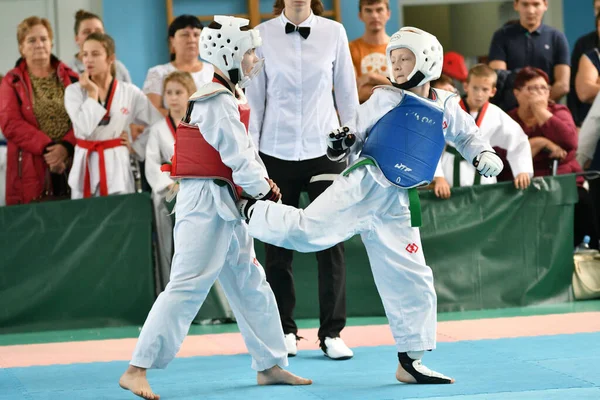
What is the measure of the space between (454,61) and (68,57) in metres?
4.29

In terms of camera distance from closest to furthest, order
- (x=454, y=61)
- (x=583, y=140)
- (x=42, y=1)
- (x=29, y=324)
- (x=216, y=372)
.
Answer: (x=216, y=372)
(x=29, y=324)
(x=583, y=140)
(x=454, y=61)
(x=42, y=1)

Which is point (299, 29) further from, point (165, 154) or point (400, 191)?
point (165, 154)

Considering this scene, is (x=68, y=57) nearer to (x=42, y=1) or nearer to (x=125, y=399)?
(x=42, y=1)

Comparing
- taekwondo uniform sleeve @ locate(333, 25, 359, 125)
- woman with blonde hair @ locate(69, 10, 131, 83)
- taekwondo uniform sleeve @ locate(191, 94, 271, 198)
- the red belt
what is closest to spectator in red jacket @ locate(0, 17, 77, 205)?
the red belt

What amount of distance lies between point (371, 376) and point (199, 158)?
1328 millimetres

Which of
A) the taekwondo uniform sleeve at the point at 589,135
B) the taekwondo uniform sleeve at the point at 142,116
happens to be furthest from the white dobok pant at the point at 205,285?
the taekwondo uniform sleeve at the point at 589,135

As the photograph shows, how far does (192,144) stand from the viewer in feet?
13.7

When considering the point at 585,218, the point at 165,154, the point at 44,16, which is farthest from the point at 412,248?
the point at 44,16

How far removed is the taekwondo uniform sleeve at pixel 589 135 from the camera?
747 centimetres

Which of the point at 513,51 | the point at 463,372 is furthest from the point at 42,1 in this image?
the point at 463,372

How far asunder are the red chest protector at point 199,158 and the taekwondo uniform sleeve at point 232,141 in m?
0.08

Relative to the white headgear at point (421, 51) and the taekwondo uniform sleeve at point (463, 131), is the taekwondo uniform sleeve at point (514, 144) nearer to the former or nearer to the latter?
the taekwondo uniform sleeve at point (463, 131)

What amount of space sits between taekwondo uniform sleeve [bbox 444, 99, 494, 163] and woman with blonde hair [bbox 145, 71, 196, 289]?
2650 mm

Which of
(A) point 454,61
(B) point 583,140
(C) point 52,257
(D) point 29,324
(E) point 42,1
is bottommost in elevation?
(D) point 29,324
